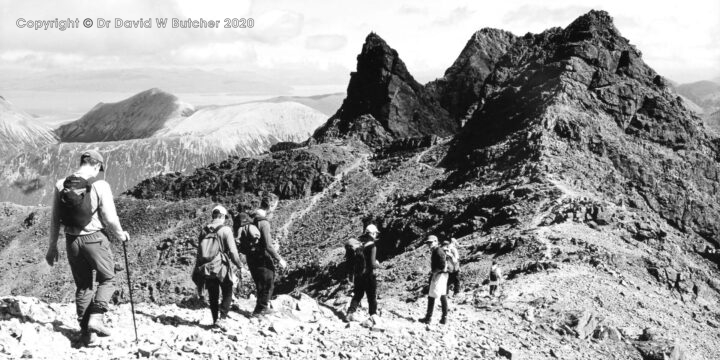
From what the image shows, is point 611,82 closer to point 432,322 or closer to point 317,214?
point 317,214

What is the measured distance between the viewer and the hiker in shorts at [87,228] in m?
9.74

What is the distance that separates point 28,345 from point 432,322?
8276 mm

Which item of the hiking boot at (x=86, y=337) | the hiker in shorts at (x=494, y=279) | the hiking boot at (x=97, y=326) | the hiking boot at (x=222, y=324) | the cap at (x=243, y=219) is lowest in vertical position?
the hiker in shorts at (x=494, y=279)

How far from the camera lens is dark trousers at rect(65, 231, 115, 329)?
9859mm

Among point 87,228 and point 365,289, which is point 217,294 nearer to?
point 87,228

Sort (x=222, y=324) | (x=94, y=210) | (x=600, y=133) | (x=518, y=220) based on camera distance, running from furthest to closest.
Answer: (x=600, y=133), (x=518, y=220), (x=222, y=324), (x=94, y=210)

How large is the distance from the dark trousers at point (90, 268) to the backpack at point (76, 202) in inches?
9.6

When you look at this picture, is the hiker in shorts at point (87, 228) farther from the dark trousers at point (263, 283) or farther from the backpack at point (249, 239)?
the dark trousers at point (263, 283)

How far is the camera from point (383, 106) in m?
84.2

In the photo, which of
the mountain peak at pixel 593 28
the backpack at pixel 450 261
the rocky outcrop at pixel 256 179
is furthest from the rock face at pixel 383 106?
the backpack at pixel 450 261

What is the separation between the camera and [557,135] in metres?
48.1

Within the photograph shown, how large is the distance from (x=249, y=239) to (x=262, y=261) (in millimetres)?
476

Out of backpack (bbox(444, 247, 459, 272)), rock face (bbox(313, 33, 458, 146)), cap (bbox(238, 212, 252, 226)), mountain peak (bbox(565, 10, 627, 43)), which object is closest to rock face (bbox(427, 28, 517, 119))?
rock face (bbox(313, 33, 458, 146))

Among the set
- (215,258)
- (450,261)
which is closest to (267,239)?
(215,258)
